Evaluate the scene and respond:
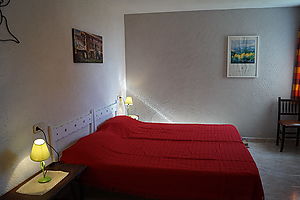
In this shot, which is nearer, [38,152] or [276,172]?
[38,152]

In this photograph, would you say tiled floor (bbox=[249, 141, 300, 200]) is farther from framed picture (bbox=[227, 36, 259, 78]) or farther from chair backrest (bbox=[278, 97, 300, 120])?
framed picture (bbox=[227, 36, 259, 78])

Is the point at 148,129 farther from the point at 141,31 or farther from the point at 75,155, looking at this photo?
the point at 141,31

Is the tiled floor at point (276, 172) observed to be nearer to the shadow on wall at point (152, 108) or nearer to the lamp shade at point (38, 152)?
the lamp shade at point (38, 152)

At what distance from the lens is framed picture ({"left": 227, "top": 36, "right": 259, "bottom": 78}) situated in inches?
164

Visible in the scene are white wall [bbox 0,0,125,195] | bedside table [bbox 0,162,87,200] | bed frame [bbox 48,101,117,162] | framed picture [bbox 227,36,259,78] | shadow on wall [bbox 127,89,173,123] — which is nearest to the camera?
bedside table [bbox 0,162,87,200]

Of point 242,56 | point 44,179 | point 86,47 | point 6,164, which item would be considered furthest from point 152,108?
point 6,164

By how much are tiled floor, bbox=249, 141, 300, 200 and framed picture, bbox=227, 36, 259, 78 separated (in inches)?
50.9

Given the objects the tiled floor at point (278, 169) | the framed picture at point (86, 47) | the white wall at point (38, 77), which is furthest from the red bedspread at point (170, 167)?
the framed picture at point (86, 47)

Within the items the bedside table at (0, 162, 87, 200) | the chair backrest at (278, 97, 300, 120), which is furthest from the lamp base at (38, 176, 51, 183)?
the chair backrest at (278, 97, 300, 120)

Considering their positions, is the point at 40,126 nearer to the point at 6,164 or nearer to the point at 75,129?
the point at 6,164

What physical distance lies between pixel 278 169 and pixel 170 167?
5.95 feet

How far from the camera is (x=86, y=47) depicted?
298 centimetres

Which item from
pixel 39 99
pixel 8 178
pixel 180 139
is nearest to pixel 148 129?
pixel 180 139

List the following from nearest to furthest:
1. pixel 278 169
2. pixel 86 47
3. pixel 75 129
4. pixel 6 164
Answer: pixel 6 164 < pixel 75 129 < pixel 86 47 < pixel 278 169
